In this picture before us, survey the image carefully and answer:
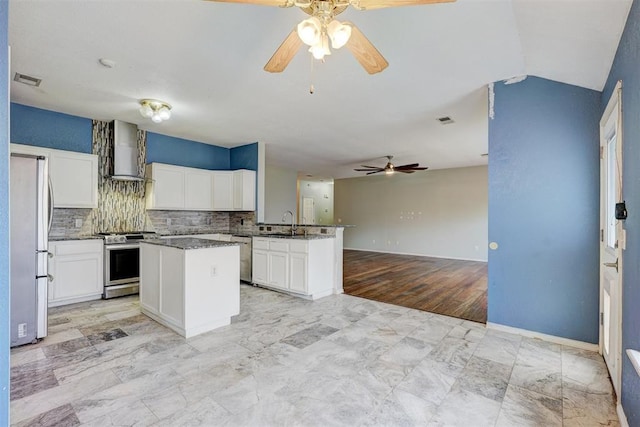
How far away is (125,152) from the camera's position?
4.46 m

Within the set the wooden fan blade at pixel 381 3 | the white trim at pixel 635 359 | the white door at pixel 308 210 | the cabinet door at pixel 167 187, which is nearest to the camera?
the white trim at pixel 635 359

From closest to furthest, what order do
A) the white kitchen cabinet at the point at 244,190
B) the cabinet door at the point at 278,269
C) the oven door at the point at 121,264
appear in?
the oven door at the point at 121,264, the cabinet door at the point at 278,269, the white kitchen cabinet at the point at 244,190

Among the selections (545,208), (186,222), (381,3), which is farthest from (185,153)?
(545,208)

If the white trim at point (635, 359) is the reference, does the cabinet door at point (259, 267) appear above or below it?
below

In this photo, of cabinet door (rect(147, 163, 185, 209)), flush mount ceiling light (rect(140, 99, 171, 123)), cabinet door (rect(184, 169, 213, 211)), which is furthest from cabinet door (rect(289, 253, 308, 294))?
flush mount ceiling light (rect(140, 99, 171, 123))

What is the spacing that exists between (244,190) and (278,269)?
1835 mm

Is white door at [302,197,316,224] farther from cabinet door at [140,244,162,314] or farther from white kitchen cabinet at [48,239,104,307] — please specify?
cabinet door at [140,244,162,314]

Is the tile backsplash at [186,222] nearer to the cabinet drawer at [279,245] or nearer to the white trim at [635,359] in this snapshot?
the cabinet drawer at [279,245]

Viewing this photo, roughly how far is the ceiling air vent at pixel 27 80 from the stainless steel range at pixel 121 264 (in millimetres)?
1956

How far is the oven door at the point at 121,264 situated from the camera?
4.07 metres

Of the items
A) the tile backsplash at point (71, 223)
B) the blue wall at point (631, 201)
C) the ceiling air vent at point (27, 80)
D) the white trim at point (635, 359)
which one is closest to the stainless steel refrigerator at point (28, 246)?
the ceiling air vent at point (27, 80)

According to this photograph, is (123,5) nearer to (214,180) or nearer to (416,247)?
(214,180)

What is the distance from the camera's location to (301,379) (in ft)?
6.94

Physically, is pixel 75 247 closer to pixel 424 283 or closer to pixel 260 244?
pixel 260 244
